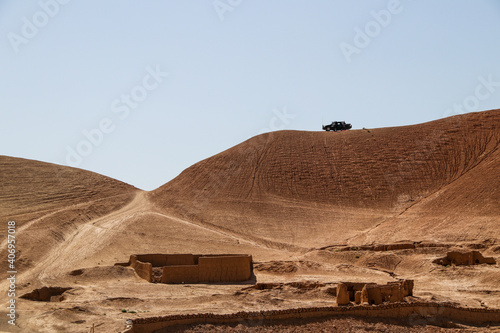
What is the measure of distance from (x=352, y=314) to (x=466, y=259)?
1226 centimetres

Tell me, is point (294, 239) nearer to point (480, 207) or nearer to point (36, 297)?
point (480, 207)

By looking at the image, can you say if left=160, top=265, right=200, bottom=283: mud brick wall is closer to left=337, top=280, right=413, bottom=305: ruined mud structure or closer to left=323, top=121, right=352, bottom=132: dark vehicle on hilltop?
left=337, top=280, right=413, bottom=305: ruined mud structure

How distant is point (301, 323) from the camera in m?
21.4

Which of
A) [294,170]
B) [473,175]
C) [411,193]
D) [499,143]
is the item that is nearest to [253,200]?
[294,170]

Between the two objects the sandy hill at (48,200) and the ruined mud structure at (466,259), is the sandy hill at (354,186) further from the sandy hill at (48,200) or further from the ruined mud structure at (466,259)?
the sandy hill at (48,200)

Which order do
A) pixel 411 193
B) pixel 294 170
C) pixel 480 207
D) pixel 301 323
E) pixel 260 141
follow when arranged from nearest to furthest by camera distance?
pixel 301 323, pixel 480 207, pixel 411 193, pixel 294 170, pixel 260 141

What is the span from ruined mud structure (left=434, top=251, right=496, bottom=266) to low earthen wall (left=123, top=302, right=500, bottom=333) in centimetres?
925

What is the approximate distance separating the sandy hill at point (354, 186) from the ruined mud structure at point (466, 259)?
4878 mm

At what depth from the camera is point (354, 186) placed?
57.0m

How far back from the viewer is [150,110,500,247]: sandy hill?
44.1 m

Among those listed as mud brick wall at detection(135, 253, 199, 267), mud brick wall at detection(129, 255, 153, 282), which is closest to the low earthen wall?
mud brick wall at detection(129, 255, 153, 282)

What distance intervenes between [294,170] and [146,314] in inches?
1574

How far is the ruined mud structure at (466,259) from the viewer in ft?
105

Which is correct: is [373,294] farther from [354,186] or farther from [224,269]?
[354,186]
